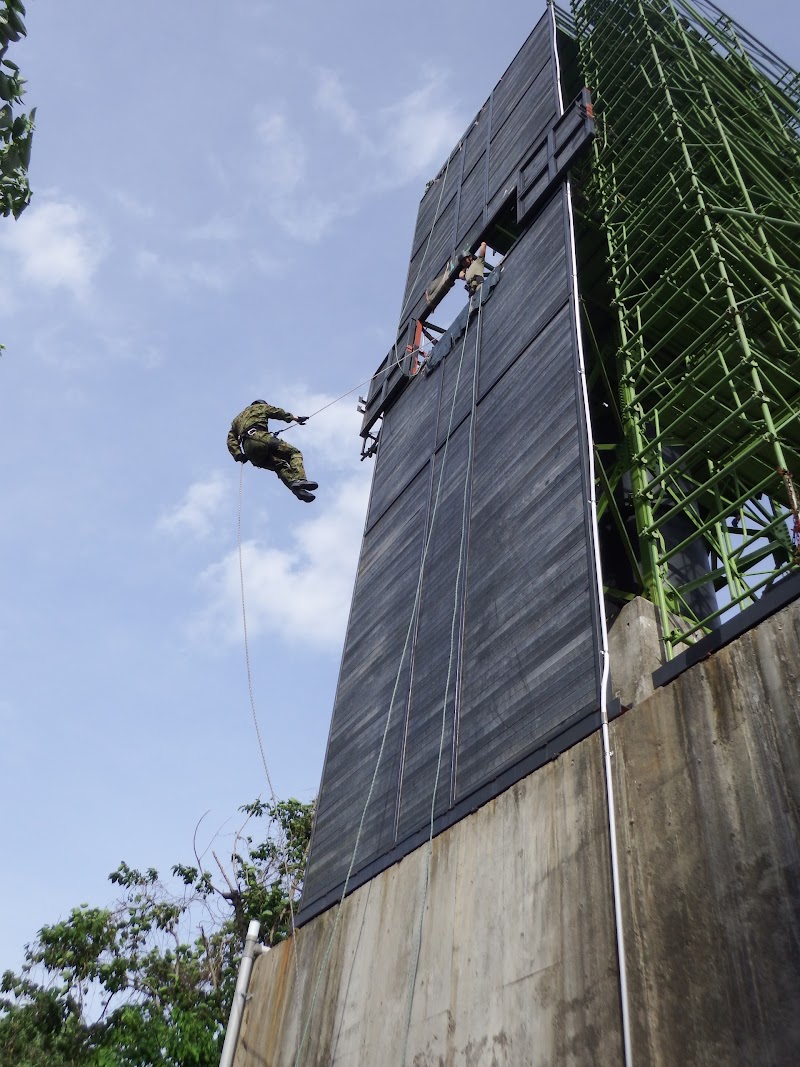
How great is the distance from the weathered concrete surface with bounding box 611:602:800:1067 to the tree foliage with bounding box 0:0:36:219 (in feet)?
21.1

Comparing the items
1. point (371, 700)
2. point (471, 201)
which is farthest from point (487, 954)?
point (471, 201)

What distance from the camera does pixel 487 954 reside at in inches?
342

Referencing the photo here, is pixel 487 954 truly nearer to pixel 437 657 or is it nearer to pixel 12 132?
pixel 437 657

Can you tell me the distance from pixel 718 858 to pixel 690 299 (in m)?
9.54

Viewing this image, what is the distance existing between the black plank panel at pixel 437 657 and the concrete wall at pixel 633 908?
3.37 feet

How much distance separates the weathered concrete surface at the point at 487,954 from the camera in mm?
7578

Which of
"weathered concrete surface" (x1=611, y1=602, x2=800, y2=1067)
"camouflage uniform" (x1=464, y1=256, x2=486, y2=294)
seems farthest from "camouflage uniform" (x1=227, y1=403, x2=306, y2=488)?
"weathered concrete surface" (x1=611, y1=602, x2=800, y2=1067)

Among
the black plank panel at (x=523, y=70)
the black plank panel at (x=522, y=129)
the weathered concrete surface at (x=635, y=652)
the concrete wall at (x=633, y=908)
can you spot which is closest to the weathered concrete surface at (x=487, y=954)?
the concrete wall at (x=633, y=908)

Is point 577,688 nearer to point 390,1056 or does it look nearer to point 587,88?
point 390,1056

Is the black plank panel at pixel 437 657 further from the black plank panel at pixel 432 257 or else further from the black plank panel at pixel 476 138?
the black plank panel at pixel 476 138

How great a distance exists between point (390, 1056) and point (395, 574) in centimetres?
794

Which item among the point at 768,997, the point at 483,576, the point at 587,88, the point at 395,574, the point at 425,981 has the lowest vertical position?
the point at 768,997

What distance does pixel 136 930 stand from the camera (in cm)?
2573

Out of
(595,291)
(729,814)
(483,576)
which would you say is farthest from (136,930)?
(729,814)
